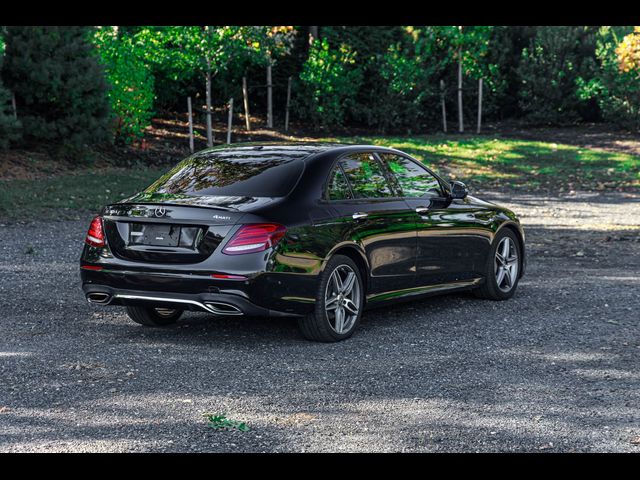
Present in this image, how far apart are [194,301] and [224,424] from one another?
6.47ft

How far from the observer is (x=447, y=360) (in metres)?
7.33

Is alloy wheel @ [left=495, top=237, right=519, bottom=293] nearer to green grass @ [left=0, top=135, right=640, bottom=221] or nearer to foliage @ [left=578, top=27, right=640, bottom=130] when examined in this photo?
green grass @ [left=0, top=135, right=640, bottom=221]

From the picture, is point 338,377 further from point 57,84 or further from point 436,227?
point 57,84

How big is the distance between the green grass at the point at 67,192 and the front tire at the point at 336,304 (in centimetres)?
947

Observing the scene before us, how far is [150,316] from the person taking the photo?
860 cm

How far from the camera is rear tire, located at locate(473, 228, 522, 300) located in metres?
9.88

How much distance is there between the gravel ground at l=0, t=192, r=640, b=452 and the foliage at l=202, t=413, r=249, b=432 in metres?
0.06

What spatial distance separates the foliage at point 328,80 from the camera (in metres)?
30.2

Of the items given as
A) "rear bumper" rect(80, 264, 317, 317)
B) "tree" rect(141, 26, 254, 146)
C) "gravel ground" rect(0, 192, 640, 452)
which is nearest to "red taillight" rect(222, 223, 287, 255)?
"rear bumper" rect(80, 264, 317, 317)

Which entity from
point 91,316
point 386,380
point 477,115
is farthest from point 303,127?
point 386,380

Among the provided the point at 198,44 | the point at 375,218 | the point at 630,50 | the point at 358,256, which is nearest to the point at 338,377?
the point at 358,256
